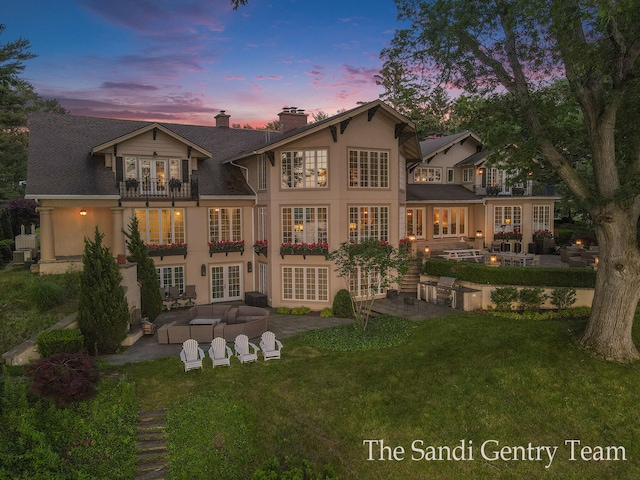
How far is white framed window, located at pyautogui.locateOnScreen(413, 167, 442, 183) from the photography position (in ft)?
102

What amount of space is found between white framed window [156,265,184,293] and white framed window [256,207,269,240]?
4.54m

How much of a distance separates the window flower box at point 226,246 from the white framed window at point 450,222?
43.4 ft

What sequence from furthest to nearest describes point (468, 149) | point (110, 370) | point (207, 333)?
point (468, 149), point (207, 333), point (110, 370)

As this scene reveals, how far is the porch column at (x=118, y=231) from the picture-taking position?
2152cm

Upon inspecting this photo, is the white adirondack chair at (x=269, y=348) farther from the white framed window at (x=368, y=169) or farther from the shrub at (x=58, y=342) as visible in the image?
the white framed window at (x=368, y=169)

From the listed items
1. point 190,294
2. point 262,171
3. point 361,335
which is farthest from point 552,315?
point 190,294

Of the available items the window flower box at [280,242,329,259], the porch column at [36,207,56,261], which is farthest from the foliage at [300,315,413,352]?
the porch column at [36,207,56,261]

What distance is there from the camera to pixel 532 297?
19297 mm

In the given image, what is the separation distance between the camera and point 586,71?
44.7 ft

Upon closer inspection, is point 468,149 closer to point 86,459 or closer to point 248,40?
point 248,40

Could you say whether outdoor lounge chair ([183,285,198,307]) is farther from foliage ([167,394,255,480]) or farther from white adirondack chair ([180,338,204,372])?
foliage ([167,394,255,480])

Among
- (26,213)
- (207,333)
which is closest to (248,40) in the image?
(207,333)

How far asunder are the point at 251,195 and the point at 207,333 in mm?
9561

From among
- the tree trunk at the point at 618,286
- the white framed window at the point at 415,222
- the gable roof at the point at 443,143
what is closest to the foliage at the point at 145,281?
the white framed window at the point at 415,222
